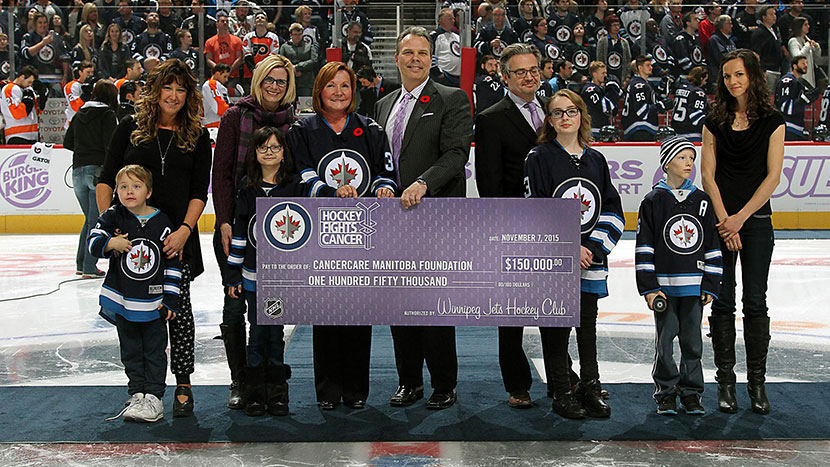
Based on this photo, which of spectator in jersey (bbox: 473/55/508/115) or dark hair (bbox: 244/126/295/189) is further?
spectator in jersey (bbox: 473/55/508/115)

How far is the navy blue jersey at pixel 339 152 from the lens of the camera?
401 cm

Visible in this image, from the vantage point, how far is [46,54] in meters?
12.3

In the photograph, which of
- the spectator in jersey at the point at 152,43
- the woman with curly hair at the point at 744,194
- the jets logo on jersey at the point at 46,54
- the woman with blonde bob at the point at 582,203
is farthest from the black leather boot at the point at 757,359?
the jets logo on jersey at the point at 46,54

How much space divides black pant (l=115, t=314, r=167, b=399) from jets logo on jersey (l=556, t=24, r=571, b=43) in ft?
34.1

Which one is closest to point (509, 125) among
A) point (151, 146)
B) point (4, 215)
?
point (151, 146)

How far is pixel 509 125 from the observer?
4.13m

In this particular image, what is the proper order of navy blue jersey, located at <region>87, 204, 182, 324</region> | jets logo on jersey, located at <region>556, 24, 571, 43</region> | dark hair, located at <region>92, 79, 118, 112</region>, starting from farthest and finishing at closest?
jets logo on jersey, located at <region>556, 24, 571, 43</region>, dark hair, located at <region>92, 79, 118, 112</region>, navy blue jersey, located at <region>87, 204, 182, 324</region>

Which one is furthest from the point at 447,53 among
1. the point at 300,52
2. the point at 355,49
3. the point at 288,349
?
the point at 288,349

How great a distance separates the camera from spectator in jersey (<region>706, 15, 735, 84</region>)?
12758 mm

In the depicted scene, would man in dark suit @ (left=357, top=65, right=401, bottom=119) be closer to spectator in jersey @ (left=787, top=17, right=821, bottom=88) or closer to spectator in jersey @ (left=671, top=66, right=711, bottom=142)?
spectator in jersey @ (left=671, top=66, right=711, bottom=142)

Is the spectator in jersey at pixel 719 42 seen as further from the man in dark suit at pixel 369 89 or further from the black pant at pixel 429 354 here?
the black pant at pixel 429 354

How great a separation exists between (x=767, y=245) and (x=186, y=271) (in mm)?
2698

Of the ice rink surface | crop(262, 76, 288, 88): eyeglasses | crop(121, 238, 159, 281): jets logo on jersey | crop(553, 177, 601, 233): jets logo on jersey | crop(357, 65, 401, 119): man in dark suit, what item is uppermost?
crop(357, 65, 401, 119): man in dark suit

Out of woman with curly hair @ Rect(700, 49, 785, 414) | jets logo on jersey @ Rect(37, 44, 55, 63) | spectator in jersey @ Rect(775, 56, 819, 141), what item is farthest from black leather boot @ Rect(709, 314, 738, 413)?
jets logo on jersey @ Rect(37, 44, 55, 63)
